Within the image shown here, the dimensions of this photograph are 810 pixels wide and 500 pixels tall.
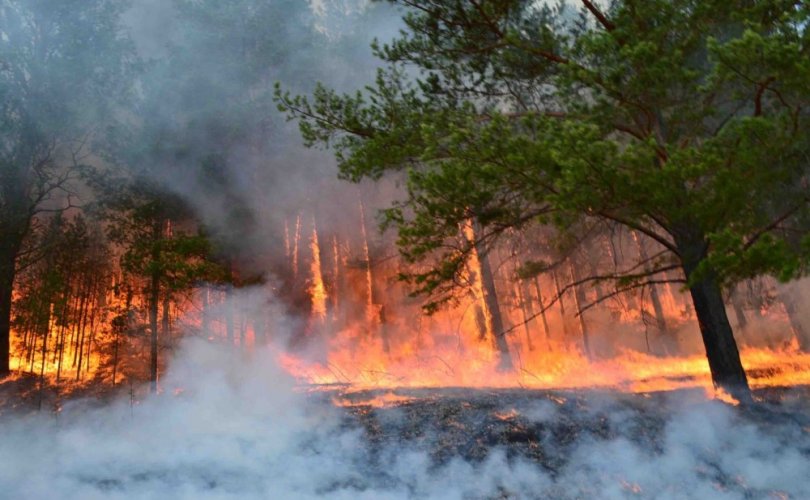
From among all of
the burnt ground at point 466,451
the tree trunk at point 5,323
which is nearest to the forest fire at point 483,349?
the burnt ground at point 466,451

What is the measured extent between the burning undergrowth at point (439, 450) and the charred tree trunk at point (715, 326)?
0.46m

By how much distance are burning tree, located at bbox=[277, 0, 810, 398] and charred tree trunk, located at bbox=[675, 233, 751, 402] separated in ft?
0.06

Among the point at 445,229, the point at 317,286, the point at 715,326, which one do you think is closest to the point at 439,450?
the point at 445,229

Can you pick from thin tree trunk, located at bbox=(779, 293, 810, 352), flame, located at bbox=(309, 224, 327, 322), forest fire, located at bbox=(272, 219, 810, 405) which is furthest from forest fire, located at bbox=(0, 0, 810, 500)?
flame, located at bbox=(309, 224, 327, 322)

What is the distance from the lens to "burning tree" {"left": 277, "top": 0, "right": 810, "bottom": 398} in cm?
515

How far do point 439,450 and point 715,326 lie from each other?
14.0 feet

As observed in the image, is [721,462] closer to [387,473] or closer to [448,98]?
[387,473]

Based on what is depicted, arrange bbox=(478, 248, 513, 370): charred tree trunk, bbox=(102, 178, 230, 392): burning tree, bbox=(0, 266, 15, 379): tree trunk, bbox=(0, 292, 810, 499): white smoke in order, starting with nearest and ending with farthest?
1. bbox=(0, 292, 810, 499): white smoke
2. bbox=(102, 178, 230, 392): burning tree
3. bbox=(0, 266, 15, 379): tree trunk
4. bbox=(478, 248, 513, 370): charred tree trunk

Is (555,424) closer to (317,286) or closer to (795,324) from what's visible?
(795,324)

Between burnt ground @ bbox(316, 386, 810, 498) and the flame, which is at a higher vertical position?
the flame

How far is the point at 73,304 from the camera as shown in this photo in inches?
670

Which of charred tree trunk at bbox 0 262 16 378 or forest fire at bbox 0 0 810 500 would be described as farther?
charred tree trunk at bbox 0 262 16 378

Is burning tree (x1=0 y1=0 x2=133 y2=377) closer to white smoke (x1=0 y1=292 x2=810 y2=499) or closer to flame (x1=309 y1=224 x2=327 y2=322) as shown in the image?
white smoke (x1=0 y1=292 x2=810 y2=499)

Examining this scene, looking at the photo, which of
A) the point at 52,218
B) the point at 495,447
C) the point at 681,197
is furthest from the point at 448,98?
the point at 52,218
